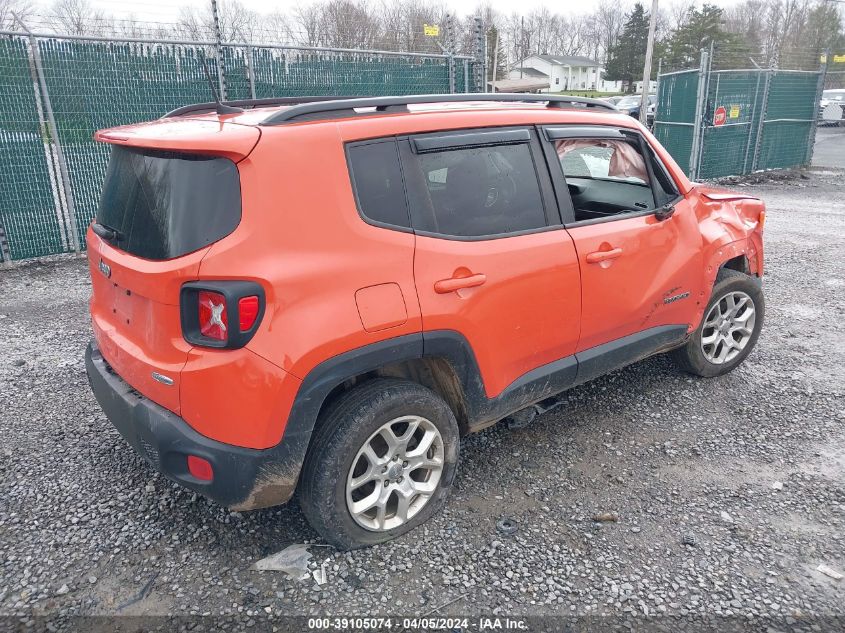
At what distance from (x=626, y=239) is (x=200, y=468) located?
2419 millimetres

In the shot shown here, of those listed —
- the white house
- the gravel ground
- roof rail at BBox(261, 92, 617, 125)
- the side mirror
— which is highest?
the white house

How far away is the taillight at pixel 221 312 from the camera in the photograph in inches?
86.5

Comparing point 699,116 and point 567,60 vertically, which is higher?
point 567,60

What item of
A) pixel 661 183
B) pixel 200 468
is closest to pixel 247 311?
pixel 200 468

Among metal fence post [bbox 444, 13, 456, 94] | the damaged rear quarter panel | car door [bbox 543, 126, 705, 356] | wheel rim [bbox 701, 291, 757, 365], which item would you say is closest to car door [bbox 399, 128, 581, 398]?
car door [bbox 543, 126, 705, 356]

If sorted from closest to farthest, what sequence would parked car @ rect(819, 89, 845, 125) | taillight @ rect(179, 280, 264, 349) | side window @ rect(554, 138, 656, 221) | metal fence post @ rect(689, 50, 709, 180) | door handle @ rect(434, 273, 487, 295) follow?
1. taillight @ rect(179, 280, 264, 349)
2. door handle @ rect(434, 273, 487, 295)
3. side window @ rect(554, 138, 656, 221)
4. metal fence post @ rect(689, 50, 709, 180)
5. parked car @ rect(819, 89, 845, 125)

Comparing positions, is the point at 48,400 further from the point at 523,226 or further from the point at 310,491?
the point at 523,226

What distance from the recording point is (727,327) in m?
4.30

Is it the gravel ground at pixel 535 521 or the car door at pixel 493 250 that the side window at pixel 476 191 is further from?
the gravel ground at pixel 535 521

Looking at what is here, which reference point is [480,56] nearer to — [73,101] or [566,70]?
[73,101]

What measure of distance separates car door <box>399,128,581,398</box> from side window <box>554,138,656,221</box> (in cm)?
39

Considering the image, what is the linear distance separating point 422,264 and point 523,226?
0.68 meters

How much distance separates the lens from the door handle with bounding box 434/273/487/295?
104 inches

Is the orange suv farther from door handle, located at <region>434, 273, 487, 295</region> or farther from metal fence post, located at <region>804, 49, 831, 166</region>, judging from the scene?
metal fence post, located at <region>804, 49, 831, 166</region>
